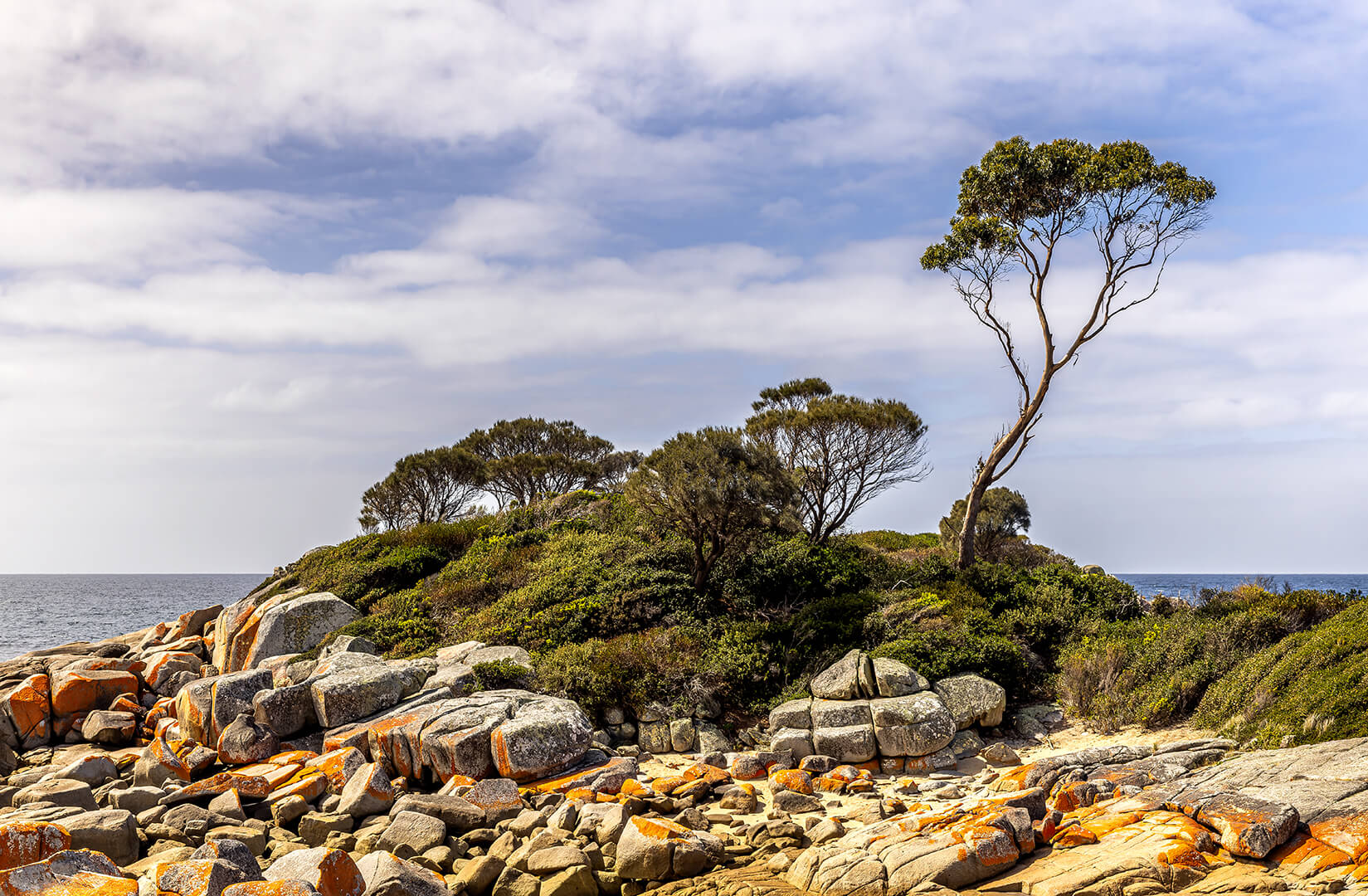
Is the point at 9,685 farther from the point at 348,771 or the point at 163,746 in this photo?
the point at 348,771

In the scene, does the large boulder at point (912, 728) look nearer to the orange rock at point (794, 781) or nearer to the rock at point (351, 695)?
the orange rock at point (794, 781)

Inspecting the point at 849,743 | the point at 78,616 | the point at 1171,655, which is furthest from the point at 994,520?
the point at 78,616

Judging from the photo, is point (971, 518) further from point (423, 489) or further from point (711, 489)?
point (423, 489)

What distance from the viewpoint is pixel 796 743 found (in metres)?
15.0

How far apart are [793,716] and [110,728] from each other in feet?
49.3

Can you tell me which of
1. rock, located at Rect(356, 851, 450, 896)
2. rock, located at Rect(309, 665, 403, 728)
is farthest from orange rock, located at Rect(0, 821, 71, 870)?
rock, located at Rect(309, 665, 403, 728)

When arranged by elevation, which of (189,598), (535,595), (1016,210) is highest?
(1016,210)

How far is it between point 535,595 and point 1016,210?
709 inches

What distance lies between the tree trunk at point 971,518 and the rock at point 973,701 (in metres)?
8.05

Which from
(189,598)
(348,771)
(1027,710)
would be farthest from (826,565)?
(189,598)

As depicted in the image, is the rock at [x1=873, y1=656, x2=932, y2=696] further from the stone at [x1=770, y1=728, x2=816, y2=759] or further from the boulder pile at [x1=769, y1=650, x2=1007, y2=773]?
the stone at [x1=770, y1=728, x2=816, y2=759]

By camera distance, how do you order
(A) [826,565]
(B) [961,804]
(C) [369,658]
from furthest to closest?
1. (A) [826,565]
2. (C) [369,658]
3. (B) [961,804]

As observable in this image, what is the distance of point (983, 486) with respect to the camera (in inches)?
965

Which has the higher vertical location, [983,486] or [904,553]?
[983,486]
